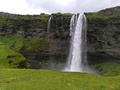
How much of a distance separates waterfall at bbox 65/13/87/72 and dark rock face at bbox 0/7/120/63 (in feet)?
9.56

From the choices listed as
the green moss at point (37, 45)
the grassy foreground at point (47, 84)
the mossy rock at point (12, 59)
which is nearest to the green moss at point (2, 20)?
the green moss at point (37, 45)

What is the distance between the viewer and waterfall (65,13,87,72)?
5753 inches

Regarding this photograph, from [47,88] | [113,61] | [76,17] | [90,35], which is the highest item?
[76,17]

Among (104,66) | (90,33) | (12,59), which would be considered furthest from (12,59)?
(90,33)

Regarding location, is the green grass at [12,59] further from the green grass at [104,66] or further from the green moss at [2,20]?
the green moss at [2,20]

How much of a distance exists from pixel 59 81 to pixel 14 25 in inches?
5855

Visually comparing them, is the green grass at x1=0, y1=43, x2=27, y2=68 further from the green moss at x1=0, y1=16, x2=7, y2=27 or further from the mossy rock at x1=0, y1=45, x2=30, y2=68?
the green moss at x1=0, y1=16, x2=7, y2=27

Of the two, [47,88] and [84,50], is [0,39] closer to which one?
[84,50]

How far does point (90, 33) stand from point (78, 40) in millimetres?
7850

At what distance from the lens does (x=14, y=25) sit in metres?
177

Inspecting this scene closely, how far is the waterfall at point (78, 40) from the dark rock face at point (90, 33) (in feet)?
9.56

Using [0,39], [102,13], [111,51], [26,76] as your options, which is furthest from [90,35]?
[26,76]

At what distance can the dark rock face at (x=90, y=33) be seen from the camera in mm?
147375

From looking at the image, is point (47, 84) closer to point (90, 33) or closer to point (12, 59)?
point (12, 59)
